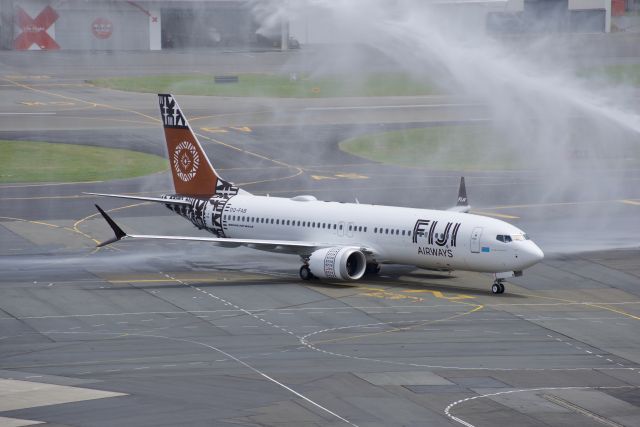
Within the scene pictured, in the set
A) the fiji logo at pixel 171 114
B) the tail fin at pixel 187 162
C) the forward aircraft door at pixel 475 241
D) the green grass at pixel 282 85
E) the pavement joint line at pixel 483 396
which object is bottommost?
the pavement joint line at pixel 483 396

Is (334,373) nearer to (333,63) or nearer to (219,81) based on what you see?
(333,63)

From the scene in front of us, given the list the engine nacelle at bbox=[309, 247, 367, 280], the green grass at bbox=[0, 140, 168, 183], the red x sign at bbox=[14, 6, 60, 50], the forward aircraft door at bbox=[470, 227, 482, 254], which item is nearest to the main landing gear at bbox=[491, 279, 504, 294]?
the forward aircraft door at bbox=[470, 227, 482, 254]

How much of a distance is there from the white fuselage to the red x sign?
830 inches

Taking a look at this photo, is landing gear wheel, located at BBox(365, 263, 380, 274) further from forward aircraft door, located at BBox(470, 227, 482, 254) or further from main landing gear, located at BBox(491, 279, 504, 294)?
main landing gear, located at BBox(491, 279, 504, 294)

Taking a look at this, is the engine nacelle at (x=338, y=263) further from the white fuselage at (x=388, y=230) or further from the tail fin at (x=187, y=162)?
the tail fin at (x=187, y=162)

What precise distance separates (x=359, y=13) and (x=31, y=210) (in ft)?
92.0

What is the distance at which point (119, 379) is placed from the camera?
49281mm

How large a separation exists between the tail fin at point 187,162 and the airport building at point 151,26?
9.58 metres

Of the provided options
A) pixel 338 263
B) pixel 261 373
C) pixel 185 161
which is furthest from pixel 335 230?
pixel 261 373

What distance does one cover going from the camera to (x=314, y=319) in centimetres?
6144

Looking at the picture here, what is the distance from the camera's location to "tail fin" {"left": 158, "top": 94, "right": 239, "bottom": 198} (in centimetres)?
8000

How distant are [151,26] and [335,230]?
30.1 metres

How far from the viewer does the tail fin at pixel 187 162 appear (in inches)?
3150

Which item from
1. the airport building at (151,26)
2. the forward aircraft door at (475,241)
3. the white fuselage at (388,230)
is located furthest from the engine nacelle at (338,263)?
the airport building at (151,26)
